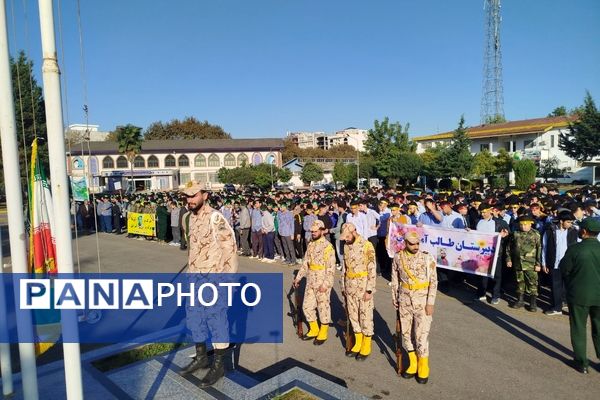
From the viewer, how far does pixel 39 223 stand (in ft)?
15.6

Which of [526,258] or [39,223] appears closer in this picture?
[39,223]

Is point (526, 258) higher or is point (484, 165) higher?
point (484, 165)

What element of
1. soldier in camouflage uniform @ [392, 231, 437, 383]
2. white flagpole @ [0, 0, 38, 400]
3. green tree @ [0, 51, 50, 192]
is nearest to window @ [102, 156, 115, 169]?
green tree @ [0, 51, 50, 192]

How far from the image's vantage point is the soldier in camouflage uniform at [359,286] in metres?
5.73

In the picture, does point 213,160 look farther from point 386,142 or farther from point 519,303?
point 519,303

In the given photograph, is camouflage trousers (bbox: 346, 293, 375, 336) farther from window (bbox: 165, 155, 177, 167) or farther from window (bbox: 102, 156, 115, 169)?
window (bbox: 102, 156, 115, 169)

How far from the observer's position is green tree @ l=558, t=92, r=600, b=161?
42.0 meters

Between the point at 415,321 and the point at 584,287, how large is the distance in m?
2.11

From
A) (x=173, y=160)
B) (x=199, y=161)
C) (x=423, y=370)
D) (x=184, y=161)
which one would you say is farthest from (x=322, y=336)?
(x=184, y=161)

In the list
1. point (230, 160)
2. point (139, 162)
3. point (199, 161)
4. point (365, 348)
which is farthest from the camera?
point (230, 160)

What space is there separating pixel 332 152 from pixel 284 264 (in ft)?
311

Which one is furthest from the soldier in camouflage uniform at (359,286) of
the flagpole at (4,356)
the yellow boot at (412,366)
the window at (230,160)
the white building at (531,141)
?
the window at (230,160)

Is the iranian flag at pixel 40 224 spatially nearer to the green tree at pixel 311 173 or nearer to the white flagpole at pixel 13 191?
the white flagpole at pixel 13 191

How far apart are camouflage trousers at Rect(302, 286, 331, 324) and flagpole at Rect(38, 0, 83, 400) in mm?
4085
